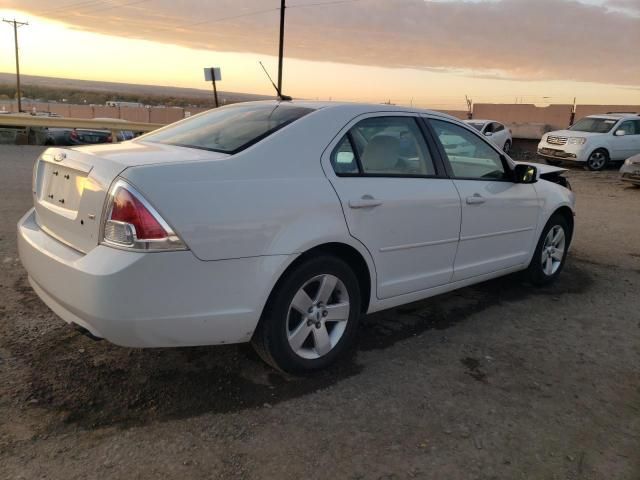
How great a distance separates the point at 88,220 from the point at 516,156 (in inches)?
881

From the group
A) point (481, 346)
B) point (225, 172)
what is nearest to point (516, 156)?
point (481, 346)

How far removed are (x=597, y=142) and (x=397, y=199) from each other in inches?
653

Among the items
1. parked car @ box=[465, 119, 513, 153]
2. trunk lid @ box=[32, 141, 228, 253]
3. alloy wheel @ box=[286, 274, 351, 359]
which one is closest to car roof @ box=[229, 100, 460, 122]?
trunk lid @ box=[32, 141, 228, 253]

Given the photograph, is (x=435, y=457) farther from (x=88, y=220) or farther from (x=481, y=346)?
(x=88, y=220)

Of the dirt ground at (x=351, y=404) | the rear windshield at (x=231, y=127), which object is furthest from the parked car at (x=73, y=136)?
the rear windshield at (x=231, y=127)

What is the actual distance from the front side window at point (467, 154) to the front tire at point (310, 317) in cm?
142

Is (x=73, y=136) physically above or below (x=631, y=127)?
below

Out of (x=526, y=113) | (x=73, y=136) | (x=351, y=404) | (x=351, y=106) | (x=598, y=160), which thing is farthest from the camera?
(x=526, y=113)

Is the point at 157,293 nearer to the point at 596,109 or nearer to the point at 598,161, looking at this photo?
the point at 598,161

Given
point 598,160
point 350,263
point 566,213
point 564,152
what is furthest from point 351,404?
point 598,160

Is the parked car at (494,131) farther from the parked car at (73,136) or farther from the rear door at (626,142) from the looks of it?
the parked car at (73,136)

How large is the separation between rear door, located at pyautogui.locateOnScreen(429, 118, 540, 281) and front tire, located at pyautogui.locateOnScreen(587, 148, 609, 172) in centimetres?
1467

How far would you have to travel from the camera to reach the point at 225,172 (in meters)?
2.92

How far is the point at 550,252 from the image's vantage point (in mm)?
5473
